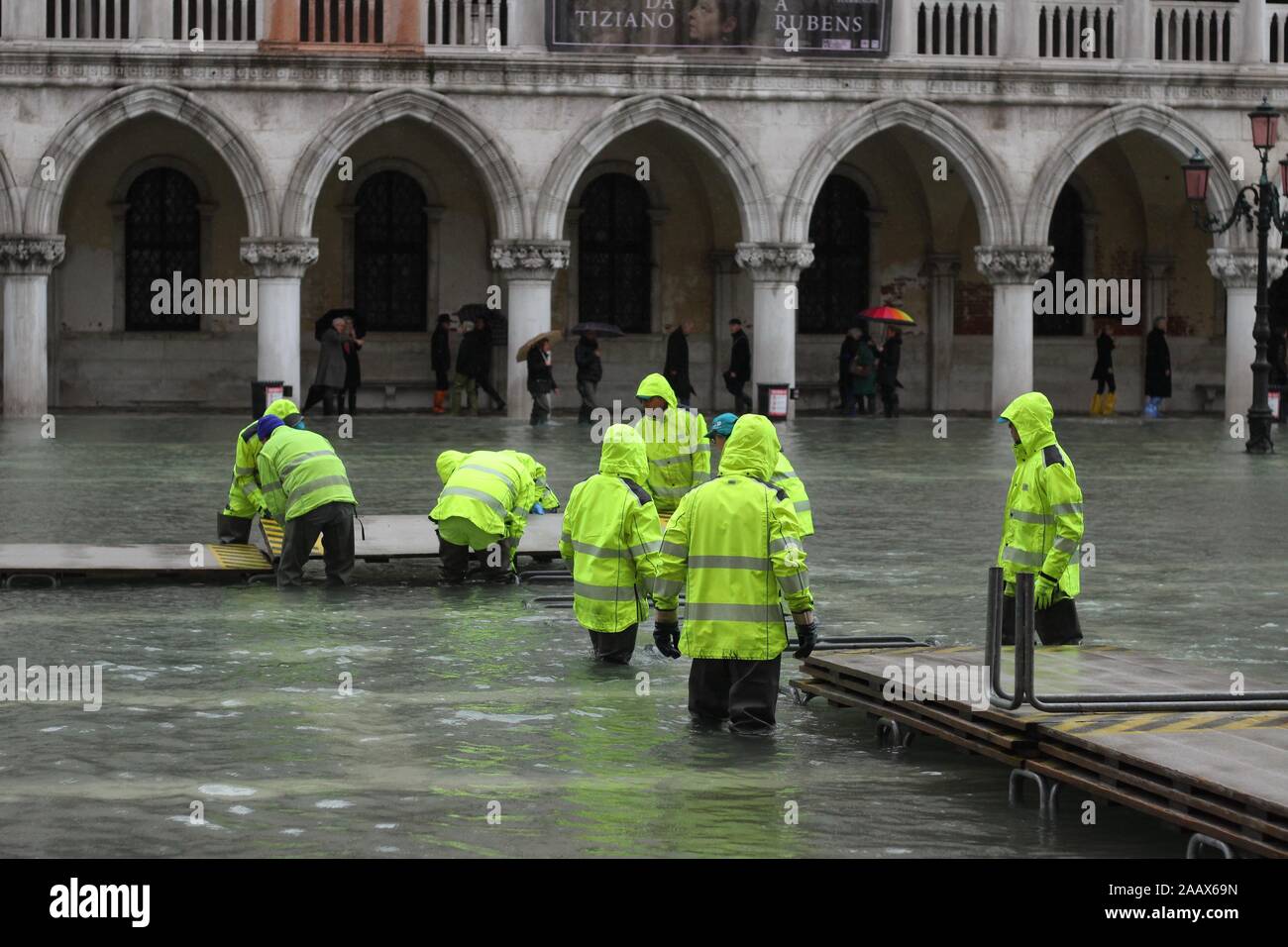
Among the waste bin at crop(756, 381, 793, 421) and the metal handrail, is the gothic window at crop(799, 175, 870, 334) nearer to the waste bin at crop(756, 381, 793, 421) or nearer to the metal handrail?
the waste bin at crop(756, 381, 793, 421)

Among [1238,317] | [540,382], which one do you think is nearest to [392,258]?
[540,382]

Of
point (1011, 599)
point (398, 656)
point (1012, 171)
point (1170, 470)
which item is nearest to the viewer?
point (1011, 599)

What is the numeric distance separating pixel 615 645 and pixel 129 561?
453 cm

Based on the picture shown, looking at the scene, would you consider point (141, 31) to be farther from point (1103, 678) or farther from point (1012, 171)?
point (1103, 678)

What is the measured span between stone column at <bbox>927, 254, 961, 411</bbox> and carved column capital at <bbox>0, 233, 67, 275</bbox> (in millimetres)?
13412

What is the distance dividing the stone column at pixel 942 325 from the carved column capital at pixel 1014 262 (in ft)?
9.56

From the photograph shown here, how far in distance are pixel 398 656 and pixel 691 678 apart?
243 cm

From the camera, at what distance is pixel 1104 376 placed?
3706cm

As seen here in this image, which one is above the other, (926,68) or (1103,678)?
(926,68)

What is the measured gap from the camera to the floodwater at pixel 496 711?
8898 mm

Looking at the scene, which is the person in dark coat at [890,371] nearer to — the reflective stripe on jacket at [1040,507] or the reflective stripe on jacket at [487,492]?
the reflective stripe on jacket at [487,492]

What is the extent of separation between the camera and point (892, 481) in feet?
78.2
